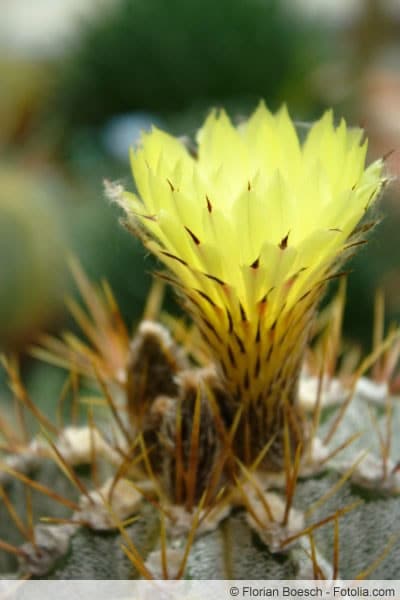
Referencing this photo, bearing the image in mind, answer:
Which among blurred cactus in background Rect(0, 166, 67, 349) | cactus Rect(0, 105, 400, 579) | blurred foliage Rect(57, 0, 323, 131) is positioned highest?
blurred foliage Rect(57, 0, 323, 131)

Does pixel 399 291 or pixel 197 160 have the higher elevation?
pixel 399 291

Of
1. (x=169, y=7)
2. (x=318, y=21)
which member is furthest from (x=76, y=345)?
(x=318, y=21)

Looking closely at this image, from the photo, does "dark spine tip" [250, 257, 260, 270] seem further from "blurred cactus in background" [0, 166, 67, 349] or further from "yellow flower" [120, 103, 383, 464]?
"blurred cactus in background" [0, 166, 67, 349]

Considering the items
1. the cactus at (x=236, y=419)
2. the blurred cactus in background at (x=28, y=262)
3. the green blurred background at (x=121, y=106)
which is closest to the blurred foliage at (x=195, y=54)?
the green blurred background at (x=121, y=106)

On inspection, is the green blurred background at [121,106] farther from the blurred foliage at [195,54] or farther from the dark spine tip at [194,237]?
the dark spine tip at [194,237]

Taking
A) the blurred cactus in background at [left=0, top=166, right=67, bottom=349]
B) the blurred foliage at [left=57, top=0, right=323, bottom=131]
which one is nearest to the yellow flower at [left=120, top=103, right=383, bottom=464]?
the blurred cactus in background at [left=0, top=166, right=67, bottom=349]

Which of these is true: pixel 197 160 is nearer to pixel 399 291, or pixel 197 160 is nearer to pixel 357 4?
pixel 399 291
